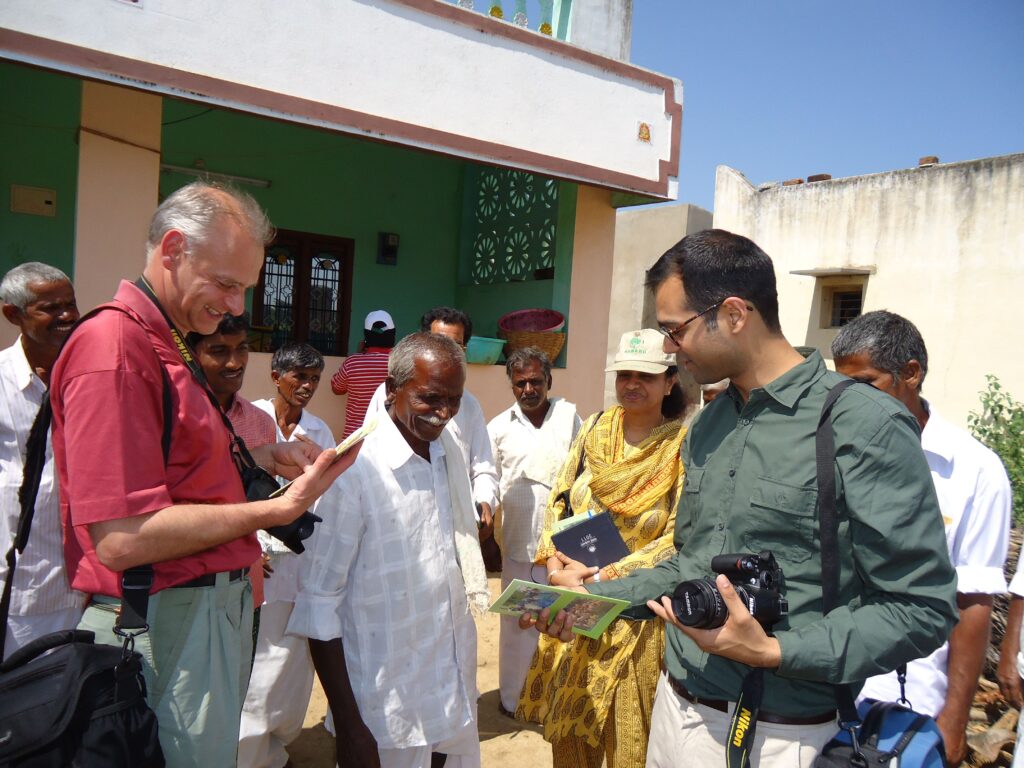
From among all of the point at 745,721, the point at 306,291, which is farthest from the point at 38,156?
the point at 745,721

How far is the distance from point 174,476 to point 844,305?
1474cm

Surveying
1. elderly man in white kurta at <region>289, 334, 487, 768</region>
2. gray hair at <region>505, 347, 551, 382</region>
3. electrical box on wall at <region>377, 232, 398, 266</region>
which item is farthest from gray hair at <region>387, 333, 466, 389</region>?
electrical box on wall at <region>377, 232, 398, 266</region>

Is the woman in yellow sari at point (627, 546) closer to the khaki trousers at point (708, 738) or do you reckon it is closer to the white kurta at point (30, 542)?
the khaki trousers at point (708, 738)

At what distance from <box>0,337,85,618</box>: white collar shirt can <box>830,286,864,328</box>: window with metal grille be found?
46.0 ft

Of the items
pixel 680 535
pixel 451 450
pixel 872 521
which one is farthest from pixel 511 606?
pixel 872 521

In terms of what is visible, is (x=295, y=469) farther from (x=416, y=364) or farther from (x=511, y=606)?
(x=511, y=606)

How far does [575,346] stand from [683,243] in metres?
6.26

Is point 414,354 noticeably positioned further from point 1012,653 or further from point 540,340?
point 540,340

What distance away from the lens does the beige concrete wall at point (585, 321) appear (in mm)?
7926

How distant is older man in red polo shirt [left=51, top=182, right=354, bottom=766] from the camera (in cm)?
163

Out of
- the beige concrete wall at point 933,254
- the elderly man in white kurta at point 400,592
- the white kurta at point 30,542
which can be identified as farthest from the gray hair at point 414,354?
the beige concrete wall at point 933,254

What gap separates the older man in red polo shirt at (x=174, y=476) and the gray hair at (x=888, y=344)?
5.82ft

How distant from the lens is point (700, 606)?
171 cm

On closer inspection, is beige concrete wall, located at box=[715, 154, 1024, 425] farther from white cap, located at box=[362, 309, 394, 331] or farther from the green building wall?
the green building wall
